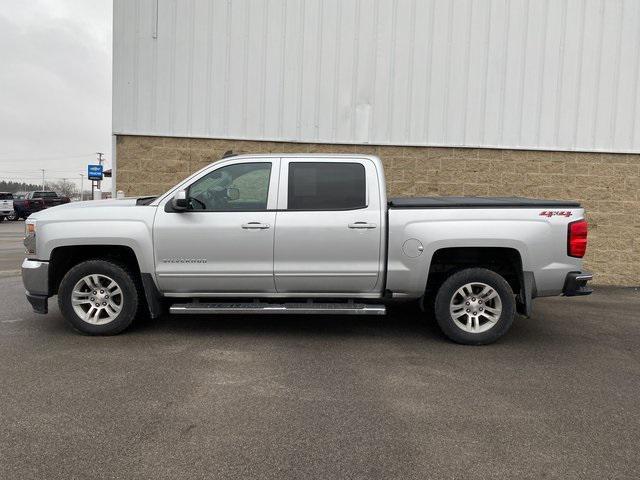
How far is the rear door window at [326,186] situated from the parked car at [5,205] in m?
29.4

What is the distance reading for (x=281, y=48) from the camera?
9297 mm

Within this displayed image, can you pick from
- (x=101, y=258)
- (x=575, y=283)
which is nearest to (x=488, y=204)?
(x=575, y=283)

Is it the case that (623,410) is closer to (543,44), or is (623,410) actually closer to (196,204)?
(196,204)

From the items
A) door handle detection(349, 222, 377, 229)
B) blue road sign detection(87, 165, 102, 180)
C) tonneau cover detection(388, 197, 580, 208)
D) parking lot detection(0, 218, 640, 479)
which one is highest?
blue road sign detection(87, 165, 102, 180)

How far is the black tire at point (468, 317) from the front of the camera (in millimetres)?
5383

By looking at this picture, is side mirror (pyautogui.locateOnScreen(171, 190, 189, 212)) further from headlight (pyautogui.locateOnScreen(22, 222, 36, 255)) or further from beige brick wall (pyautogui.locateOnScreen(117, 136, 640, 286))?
beige brick wall (pyautogui.locateOnScreen(117, 136, 640, 286))

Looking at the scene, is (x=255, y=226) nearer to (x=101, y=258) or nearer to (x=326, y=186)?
(x=326, y=186)

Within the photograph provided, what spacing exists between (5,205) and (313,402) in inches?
1226

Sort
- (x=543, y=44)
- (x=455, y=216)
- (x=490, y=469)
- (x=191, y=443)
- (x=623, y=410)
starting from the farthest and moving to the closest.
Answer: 1. (x=543, y=44)
2. (x=455, y=216)
3. (x=623, y=410)
4. (x=191, y=443)
5. (x=490, y=469)

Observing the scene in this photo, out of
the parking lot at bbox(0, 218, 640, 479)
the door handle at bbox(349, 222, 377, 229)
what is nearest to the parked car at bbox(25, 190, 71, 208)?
the parking lot at bbox(0, 218, 640, 479)

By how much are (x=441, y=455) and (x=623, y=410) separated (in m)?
1.69

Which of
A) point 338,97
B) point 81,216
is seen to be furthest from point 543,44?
point 81,216

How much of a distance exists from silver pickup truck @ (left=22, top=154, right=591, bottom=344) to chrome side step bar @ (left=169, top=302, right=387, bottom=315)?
0.05ft

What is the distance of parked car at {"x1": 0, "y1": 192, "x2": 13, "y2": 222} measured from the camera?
29.3 m
